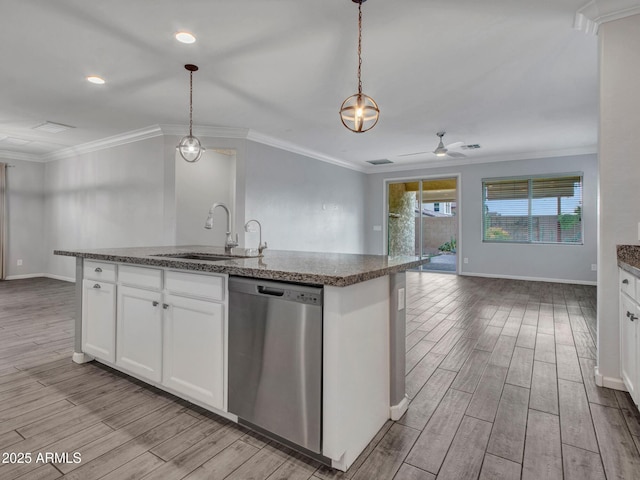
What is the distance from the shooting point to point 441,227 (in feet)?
26.4

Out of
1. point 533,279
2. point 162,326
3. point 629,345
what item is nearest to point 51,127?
point 162,326

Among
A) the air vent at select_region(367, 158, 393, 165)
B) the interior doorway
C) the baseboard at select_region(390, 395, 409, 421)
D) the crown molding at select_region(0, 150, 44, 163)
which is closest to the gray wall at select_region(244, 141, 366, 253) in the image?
the air vent at select_region(367, 158, 393, 165)

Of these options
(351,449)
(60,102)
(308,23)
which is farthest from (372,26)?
(60,102)

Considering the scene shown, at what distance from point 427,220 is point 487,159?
6.00 feet

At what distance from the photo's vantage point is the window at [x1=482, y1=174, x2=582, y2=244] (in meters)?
6.59

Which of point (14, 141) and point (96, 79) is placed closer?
point (96, 79)

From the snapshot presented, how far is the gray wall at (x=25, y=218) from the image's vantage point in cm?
687

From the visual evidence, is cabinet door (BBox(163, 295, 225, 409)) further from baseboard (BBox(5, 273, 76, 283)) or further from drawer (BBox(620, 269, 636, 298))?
baseboard (BBox(5, 273, 76, 283))

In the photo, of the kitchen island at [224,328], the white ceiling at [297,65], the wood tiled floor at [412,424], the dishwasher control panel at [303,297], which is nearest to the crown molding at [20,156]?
the white ceiling at [297,65]

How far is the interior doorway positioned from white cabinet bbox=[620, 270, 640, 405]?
5.59m

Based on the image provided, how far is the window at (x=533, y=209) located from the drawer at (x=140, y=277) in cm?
694

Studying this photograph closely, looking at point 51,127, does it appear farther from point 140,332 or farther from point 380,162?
point 380,162

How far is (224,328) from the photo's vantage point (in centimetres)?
182

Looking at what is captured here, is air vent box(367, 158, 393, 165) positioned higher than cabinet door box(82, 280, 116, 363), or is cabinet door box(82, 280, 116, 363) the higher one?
air vent box(367, 158, 393, 165)
